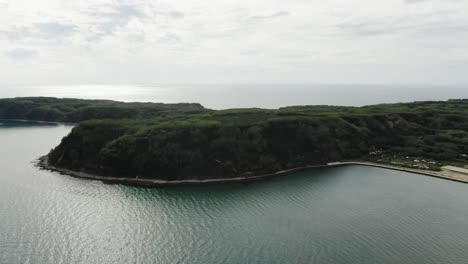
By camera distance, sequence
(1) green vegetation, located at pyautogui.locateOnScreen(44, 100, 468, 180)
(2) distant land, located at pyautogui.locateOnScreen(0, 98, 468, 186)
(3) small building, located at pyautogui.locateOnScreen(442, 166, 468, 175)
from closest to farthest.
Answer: (3) small building, located at pyautogui.locateOnScreen(442, 166, 468, 175) → (2) distant land, located at pyautogui.locateOnScreen(0, 98, 468, 186) → (1) green vegetation, located at pyautogui.locateOnScreen(44, 100, 468, 180)

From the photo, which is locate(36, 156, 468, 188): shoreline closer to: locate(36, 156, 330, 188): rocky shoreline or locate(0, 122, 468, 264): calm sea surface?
locate(36, 156, 330, 188): rocky shoreline

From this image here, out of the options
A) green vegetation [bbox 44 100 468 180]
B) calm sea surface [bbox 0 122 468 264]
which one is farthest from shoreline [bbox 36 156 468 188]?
calm sea surface [bbox 0 122 468 264]

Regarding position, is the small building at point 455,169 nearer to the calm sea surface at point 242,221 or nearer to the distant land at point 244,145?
the distant land at point 244,145

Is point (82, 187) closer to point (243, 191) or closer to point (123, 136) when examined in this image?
point (123, 136)

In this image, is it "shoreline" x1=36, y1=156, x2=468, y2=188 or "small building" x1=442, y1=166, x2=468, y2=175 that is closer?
"shoreline" x1=36, y1=156, x2=468, y2=188

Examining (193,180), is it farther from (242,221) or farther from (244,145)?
(242,221)

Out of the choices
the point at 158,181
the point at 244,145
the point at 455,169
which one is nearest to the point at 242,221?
the point at 158,181
